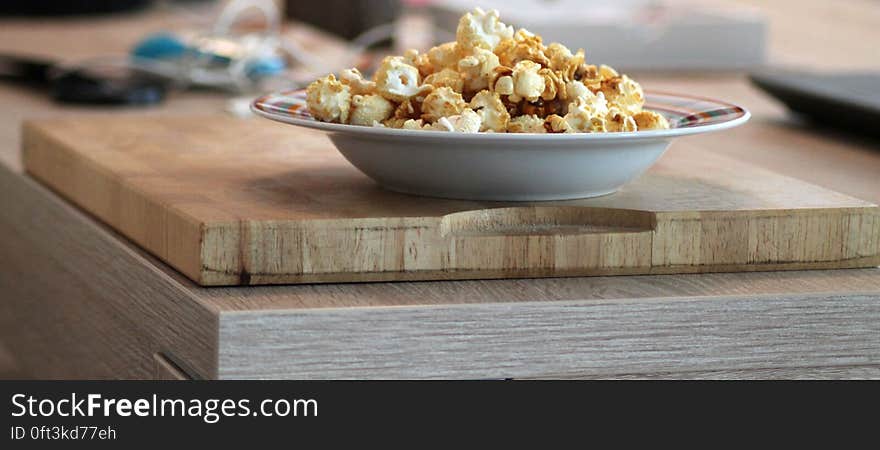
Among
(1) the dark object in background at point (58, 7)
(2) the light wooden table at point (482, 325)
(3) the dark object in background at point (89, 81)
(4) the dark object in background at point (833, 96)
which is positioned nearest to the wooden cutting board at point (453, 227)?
(2) the light wooden table at point (482, 325)

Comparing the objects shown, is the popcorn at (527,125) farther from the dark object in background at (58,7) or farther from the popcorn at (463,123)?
the dark object in background at (58,7)

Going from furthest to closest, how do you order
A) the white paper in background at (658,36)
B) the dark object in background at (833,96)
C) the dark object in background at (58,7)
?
the dark object in background at (58,7)
the white paper in background at (658,36)
the dark object in background at (833,96)

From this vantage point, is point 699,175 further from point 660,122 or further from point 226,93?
point 226,93

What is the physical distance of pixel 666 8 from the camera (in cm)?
203

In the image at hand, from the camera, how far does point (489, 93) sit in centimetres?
77

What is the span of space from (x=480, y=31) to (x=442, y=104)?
68 mm

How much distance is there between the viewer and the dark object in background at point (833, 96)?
128cm

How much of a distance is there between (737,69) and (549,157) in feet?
3.86

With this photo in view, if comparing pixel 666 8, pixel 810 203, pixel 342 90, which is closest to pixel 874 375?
pixel 810 203

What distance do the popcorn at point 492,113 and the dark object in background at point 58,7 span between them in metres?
1.90

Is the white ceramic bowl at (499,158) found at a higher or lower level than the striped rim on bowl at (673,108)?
lower

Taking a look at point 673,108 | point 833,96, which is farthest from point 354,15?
point 673,108

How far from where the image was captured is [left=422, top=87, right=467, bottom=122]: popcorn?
0.77 m

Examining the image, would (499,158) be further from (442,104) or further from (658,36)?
(658,36)
